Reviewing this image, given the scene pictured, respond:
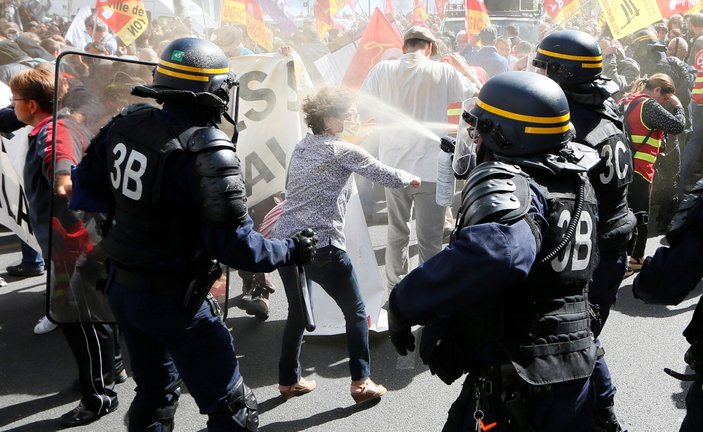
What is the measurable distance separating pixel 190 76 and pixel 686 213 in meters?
1.91

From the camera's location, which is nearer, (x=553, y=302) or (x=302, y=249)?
(x=553, y=302)

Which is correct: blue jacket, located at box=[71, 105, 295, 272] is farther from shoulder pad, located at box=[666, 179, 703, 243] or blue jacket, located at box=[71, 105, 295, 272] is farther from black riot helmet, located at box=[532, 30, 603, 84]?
black riot helmet, located at box=[532, 30, 603, 84]

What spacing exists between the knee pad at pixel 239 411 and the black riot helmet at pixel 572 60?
2126 mm

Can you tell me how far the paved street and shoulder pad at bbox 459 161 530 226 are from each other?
2.15 meters

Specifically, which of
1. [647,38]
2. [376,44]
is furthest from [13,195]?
[647,38]

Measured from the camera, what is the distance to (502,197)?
81.4 inches


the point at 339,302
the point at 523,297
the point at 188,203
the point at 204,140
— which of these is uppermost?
the point at 204,140

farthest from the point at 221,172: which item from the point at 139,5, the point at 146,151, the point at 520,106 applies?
the point at 139,5

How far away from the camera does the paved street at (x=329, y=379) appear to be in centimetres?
400

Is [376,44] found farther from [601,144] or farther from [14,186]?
[601,144]

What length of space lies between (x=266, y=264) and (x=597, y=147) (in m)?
1.71

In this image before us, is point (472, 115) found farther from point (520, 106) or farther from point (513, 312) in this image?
point (513, 312)

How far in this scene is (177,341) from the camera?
2877 mm

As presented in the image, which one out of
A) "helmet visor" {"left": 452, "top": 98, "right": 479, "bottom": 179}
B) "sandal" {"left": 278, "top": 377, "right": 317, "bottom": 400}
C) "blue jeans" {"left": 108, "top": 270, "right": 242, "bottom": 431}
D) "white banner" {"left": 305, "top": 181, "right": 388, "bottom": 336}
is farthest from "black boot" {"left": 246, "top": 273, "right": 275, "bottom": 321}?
"helmet visor" {"left": 452, "top": 98, "right": 479, "bottom": 179}
